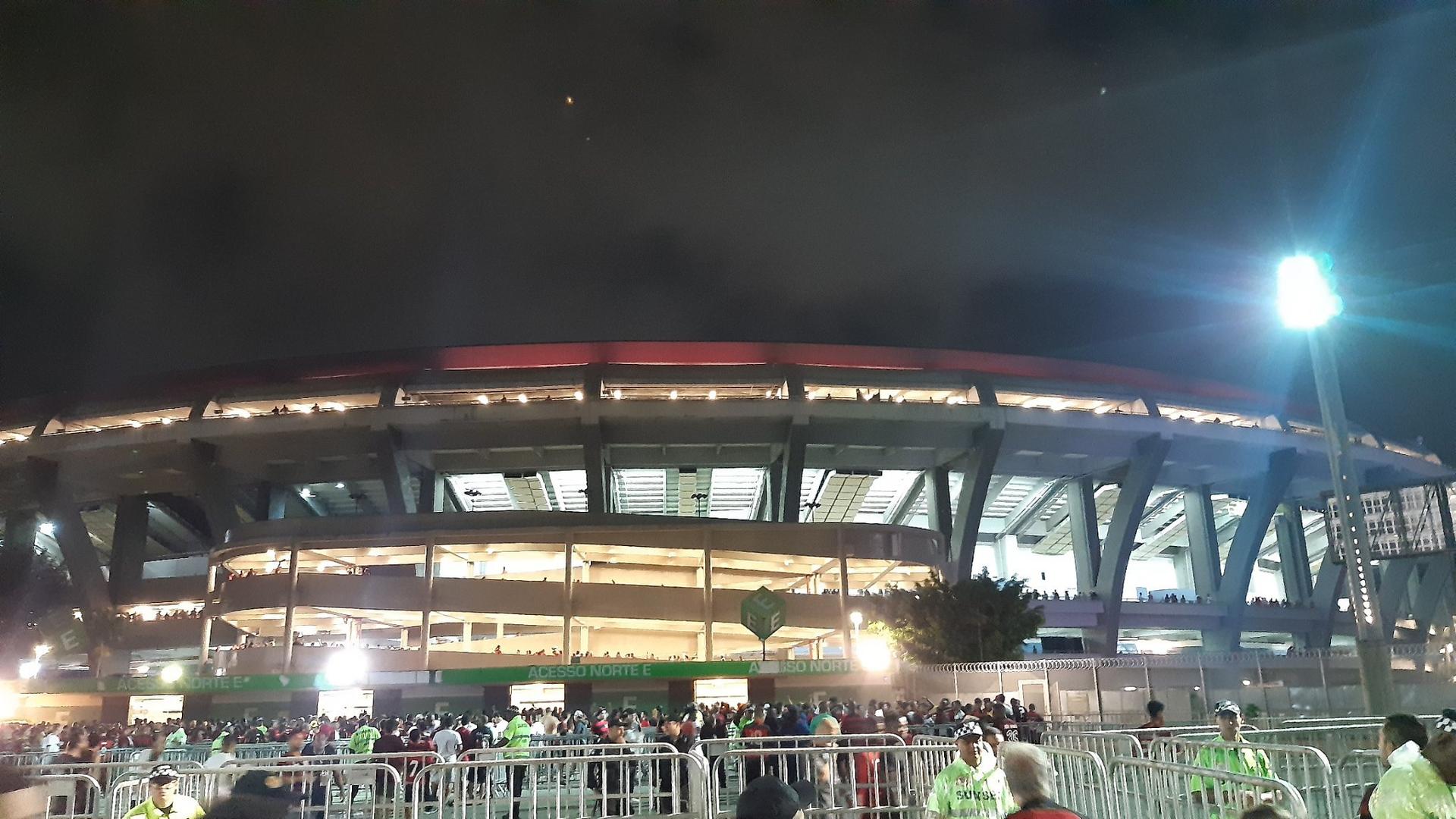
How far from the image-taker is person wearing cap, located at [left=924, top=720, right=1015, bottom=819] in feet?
19.6

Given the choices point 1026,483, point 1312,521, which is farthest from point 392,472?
point 1312,521

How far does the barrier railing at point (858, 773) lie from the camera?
771cm

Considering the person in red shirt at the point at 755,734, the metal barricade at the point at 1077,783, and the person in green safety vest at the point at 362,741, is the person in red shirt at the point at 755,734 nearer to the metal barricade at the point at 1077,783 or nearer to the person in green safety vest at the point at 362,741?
the metal barricade at the point at 1077,783

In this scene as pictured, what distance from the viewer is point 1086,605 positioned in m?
51.4

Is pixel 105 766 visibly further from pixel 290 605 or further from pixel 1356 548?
pixel 290 605

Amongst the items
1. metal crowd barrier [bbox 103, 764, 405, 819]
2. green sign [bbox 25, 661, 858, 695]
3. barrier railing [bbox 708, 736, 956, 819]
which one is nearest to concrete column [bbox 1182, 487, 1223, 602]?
green sign [bbox 25, 661, 858, 695]

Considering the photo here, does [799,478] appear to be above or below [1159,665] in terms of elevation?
above

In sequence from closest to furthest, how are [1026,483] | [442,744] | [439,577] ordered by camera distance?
[442,744]
[439,577]
[1026,483]

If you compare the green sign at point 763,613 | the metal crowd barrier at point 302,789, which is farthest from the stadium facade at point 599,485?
the metal crowd barrier at point 302,789

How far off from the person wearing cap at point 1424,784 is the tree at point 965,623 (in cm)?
2766

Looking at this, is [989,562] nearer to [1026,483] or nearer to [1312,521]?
[1026,483]

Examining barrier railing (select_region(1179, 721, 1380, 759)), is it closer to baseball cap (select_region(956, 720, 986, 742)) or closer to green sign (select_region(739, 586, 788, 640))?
baseball cap (select_region(956, 720, 986, 742))

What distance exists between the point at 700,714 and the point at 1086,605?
34908 millimetres

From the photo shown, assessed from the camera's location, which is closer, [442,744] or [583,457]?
[442,744]
